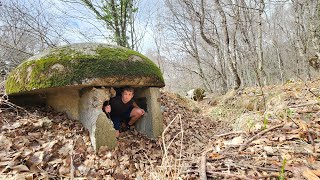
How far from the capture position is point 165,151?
5.16ft

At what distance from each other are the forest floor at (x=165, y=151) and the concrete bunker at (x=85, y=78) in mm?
232

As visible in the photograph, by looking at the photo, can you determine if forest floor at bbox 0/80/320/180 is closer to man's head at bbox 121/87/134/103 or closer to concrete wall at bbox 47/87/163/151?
concrete wall at bbox 47/87/163/151

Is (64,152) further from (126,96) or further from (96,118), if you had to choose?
(126,96)

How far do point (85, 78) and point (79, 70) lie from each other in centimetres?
16

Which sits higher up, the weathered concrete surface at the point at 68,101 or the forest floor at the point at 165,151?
the weathered concrete surface at the point at 68,101

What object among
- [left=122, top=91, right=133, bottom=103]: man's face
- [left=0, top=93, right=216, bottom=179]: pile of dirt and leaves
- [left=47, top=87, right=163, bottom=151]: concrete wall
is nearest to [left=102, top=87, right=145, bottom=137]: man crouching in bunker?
[left=122, top=91, right=133, bottom=103]: man's face

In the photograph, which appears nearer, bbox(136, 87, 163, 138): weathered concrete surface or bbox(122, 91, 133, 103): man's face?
bbox(122, 91, 133, 103): man's face

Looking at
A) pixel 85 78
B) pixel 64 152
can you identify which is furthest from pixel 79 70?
pixel 64 152

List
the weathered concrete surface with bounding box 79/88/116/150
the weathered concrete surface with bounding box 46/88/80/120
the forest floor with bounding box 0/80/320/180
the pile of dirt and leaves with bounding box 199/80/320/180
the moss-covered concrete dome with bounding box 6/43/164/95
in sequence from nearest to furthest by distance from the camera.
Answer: the pile of dirt and leaves with bounding box 199/80/320/180, the forest floor with bounding box 0/80/320/180, the moss-covered concrete dome with bounding box 6/43/164/95, the weathered concrete surface with bounding box 79/88/116/150, the weathered concrete surface with bounding box 46/88/80/120

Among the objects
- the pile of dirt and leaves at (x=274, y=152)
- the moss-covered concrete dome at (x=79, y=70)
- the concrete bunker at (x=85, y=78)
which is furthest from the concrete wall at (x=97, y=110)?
the pile of dirt and leaves at (x=274, y=152)

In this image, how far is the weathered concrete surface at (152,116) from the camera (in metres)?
4.23

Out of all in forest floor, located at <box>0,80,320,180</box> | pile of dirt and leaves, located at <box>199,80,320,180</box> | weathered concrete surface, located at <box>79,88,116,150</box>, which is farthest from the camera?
weathered concrete surface, located at <box>79,88,116,150</box>

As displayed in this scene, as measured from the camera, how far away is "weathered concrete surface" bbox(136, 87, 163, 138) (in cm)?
423

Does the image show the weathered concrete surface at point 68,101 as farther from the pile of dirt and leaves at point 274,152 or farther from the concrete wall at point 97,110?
the pile of dirt and leaves at point 274,152
